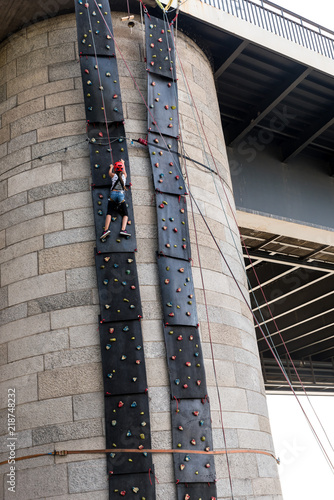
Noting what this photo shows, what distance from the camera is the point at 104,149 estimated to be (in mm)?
14039

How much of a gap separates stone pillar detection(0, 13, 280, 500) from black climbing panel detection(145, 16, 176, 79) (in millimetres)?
339

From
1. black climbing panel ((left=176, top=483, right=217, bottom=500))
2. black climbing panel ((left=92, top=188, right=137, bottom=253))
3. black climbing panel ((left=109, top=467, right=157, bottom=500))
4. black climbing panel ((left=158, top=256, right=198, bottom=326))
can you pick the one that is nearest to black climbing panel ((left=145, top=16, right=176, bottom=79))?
black climbing panel ((left=92, top=188, right=137, bottom=253))

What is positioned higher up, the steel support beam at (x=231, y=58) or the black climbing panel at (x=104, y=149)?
the steel support beam at (x=231, y=58)

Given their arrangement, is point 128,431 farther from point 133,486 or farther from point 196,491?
point 196,491

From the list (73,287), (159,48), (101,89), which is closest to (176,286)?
(73,287)

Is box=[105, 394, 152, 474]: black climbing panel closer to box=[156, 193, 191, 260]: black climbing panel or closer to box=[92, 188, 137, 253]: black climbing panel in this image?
box=[92, 188, 137, 253]: black climbing panel

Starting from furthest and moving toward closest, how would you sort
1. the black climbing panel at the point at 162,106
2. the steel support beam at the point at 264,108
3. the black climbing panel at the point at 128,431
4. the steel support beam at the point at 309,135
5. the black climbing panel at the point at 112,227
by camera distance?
the steel support beam at the point at 309,135, the steel support beam at the point at 264,108, the black climbing panel at the point at 162,106, the black climbing panel at the point at 112,227, the black climbing panel at the point at 128,431

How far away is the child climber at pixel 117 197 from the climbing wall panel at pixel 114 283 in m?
0.10

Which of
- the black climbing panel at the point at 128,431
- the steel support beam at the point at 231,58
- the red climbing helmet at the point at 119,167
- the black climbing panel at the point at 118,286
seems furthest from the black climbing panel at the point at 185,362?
the steel support beam at the point at 231,58

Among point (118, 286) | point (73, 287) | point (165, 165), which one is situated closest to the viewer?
point (118, 286)

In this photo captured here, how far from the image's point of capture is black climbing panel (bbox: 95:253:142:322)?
12.6m

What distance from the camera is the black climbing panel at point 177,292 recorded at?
504 inches

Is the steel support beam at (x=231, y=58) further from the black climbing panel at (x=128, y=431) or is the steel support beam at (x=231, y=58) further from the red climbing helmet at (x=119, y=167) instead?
the black climbing panel at (x=128, y=431)

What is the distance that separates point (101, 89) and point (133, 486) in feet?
27.3
